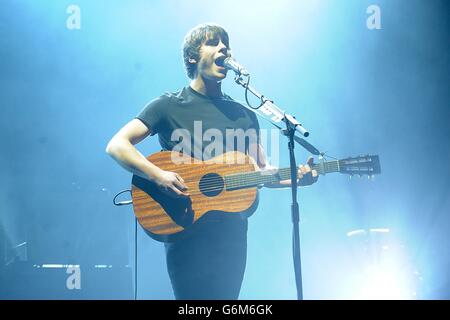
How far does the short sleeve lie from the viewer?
Result: 8.62ft

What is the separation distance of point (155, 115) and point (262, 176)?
2.22 feet

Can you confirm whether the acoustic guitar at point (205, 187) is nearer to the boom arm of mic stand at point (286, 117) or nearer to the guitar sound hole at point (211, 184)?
the guitar sound hole at point (211, 184)

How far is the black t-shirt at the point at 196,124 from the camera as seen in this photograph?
2.62 meters

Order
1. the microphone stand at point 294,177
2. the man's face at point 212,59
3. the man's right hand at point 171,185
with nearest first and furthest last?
1. the microphone stand at point 294,177
2. the man's right hand at point 171,185
3. the man's face at point 212,59

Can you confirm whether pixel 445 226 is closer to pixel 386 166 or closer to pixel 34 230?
pixel 386 166

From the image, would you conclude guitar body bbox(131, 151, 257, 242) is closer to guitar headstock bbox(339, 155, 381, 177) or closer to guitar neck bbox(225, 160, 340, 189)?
guitar neck bbox(225, 160, 340, 189)

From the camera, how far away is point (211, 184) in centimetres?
263

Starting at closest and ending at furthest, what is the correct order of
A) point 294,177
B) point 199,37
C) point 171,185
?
point 294,177
point 171,185
point 199,37

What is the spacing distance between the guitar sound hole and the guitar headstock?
67 cm

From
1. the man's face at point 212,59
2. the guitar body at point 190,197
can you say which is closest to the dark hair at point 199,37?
the man's face at point 212,59

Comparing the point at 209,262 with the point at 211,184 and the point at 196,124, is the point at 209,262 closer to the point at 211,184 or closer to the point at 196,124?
the point at 211,184

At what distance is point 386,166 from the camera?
4.61 meters

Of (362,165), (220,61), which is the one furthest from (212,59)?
(362,165)
